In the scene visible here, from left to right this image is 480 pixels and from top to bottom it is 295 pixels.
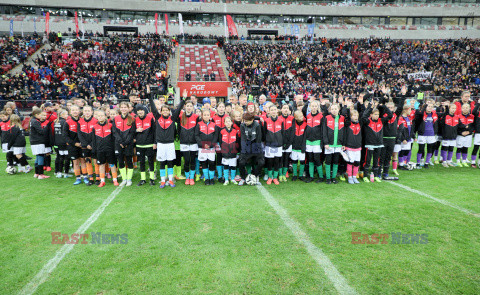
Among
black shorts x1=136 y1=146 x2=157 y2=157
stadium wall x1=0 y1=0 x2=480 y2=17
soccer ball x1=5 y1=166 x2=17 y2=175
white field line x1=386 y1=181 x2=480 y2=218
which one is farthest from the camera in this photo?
stadium wall x1=0 y1=0 x2=480 y2=17

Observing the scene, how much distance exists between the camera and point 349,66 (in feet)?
93.4

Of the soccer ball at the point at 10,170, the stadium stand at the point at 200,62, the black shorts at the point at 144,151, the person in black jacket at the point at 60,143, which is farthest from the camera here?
the stadium stand at the point at 200,62

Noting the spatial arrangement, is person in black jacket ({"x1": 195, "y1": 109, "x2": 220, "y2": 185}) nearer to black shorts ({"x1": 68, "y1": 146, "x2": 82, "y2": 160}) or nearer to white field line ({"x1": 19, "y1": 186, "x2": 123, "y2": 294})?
white field line ({"x1": 19, "y1": 186, "x2": 123, "y2": 294})

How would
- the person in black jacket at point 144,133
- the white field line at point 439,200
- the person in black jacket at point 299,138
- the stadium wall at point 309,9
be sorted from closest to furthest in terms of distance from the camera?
the white field line at point 439,200 → the person in black jacket at point 144,133 → the person in black jacket at point 299,138 → the stadium wall at point 309,9

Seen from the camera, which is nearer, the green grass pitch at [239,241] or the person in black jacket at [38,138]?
the green grass pitch at [239,241]

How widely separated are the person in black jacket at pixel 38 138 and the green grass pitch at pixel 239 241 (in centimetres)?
117

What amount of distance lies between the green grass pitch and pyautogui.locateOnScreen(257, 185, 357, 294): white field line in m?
0.07

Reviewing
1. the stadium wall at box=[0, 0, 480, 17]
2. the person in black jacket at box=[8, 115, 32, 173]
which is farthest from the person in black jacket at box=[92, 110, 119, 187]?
the stadium wall at box=[0, 0, 480, 17]

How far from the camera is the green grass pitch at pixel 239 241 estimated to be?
9.79 ft

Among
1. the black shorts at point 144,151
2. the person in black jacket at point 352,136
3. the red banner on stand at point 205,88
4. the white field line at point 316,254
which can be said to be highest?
the red banner on stand at point 205,88

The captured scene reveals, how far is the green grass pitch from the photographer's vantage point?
2.98m

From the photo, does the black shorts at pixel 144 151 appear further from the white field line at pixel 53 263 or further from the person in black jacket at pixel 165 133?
the white field line at pixel 53 263

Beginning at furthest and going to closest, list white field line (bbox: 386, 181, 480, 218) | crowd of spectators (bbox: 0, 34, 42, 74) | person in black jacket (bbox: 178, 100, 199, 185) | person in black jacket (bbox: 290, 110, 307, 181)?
crowd of spectators (bbox: 0, 34, 42, 74) < person in black jacket (bbox: 290, 110, 307, 181) < person in black jacket (bbox: 178, 100, 199, 185) < white field line (bbox: 386, 181, 480, 218)

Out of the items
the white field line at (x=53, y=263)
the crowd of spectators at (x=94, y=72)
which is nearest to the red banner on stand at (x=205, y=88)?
the crowd of spectators at (x=94, y=72)
